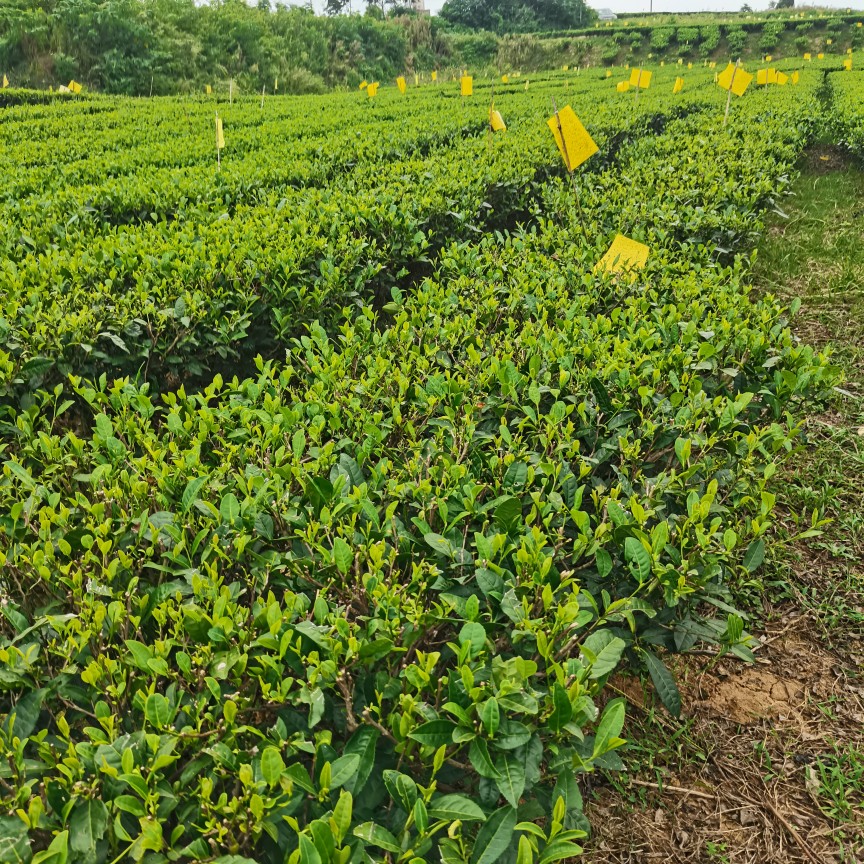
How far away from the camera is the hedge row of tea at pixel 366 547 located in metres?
1.22

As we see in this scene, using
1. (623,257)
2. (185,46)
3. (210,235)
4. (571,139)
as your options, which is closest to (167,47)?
(185,46)

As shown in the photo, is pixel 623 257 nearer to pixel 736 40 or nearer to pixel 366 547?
pixel 366 547

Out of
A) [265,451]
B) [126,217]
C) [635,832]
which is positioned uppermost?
[126,217]

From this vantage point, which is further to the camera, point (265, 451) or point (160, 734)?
point (265, 451)

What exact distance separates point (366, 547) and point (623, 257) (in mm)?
2525

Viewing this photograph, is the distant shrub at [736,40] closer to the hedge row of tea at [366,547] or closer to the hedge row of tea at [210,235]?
the hedge row of tea at [210,235]

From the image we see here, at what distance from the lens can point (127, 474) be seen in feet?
6.31

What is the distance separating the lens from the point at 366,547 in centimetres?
166

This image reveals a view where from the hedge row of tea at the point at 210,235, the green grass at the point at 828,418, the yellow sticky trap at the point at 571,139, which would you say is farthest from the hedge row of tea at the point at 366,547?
the yellow sticky trap at the point at 571,139

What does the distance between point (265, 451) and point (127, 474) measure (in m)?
0.41

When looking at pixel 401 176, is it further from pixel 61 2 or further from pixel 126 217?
pixel 61 2

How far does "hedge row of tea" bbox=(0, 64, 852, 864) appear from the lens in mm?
1216

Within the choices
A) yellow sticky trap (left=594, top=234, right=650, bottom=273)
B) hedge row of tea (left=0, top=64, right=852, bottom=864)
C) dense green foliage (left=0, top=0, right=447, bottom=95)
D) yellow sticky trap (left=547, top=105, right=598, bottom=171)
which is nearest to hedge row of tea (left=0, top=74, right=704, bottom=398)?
hedge row of tea (left=0, top=64, right=852, bottom=864)

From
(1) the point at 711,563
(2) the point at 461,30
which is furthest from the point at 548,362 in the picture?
(2) the point at 461,30
